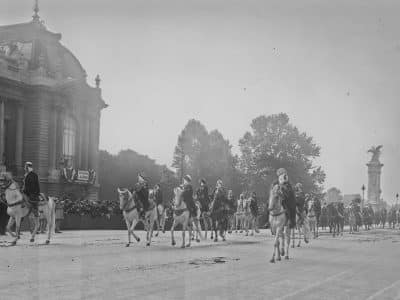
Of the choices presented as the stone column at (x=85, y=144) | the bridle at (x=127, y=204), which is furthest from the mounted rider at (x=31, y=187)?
the stone column at (x=85, y=144)

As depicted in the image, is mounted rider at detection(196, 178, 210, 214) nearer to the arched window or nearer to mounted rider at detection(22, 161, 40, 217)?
mounted rider at detection(22, 161, 40, 217)

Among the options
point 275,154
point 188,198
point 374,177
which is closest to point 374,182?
point 374,177

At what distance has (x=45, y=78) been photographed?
62281mm

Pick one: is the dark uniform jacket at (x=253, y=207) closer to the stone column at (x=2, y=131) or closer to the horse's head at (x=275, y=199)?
the horse's head at (x=275, y=199)

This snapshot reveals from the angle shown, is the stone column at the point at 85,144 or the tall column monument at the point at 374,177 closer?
the stone column at the point at 85,144

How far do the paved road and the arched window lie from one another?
153 ft

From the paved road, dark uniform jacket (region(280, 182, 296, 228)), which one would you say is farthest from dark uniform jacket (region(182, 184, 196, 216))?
dark uniform jacket (region(280, 182, 296, 228))

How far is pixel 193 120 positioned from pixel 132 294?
87.9 m

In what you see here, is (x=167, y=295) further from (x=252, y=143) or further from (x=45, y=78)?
(x=252, y=143)

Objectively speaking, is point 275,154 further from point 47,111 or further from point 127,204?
point 127,204

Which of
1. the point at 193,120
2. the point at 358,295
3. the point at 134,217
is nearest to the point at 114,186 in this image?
the point at 193,120

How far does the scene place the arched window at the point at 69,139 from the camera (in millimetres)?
65912

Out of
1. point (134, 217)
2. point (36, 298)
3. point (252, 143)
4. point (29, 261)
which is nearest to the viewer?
point (36, 298)

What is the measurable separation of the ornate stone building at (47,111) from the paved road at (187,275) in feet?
134
